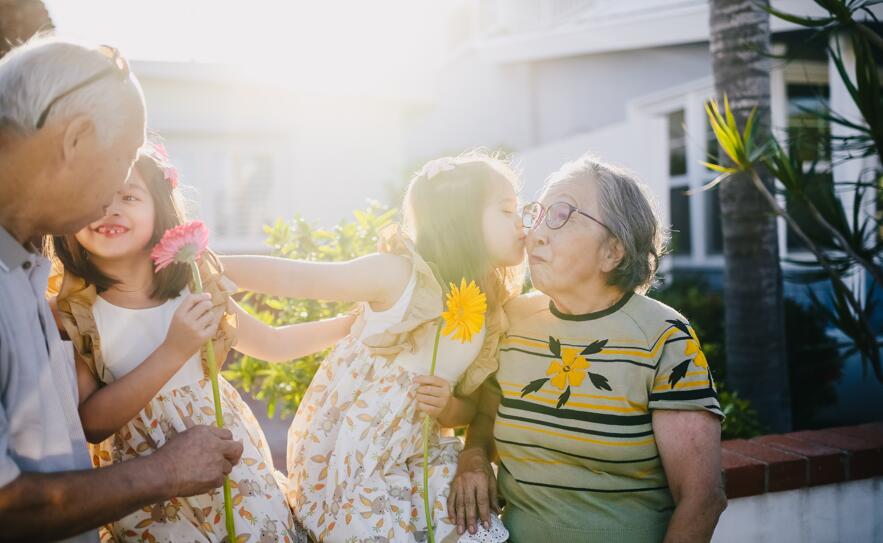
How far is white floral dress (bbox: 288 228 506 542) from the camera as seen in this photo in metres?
2.01

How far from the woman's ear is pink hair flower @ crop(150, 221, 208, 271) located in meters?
1.19

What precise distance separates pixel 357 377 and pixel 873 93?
108 inches

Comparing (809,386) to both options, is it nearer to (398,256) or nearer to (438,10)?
(398,256)

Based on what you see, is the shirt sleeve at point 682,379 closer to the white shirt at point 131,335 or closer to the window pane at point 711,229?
the white shirt at point 131,335

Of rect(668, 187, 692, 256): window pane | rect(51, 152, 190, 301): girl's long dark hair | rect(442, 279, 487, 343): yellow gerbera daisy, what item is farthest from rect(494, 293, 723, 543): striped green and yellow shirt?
rect(668, 187, 692, 256): window pane

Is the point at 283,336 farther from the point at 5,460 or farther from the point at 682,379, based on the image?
the point at 682,379

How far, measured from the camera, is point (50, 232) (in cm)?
147

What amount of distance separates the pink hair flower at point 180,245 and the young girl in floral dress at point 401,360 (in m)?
0.29

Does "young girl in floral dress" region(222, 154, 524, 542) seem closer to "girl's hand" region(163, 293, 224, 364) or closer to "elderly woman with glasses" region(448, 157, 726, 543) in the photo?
"elderly woman with glasses" region(448, 157, 726, 543)

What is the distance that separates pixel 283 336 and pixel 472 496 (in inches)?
32.6

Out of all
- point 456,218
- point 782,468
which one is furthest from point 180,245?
point 782,468

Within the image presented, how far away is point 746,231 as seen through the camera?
3.94m

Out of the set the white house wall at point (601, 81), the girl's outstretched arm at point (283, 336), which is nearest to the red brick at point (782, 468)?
the girl's outstretched arm at point (283, 336)

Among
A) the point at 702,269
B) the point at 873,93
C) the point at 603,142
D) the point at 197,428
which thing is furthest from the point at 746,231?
the point at 603,142
